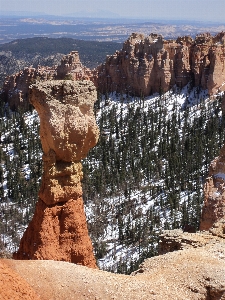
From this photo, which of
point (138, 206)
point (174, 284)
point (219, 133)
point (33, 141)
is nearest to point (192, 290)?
point (174, 284)

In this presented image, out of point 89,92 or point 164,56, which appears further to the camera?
point 164,56

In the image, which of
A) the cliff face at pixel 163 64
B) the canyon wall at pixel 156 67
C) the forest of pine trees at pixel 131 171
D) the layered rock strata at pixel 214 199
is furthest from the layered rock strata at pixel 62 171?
the cliff face at pixel 163 64

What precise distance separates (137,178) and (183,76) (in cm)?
3025

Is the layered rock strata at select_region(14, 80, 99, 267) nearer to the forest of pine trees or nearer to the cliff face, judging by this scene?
the forest of pine trees

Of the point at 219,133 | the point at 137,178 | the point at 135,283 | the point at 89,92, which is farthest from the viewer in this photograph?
the point at 219,133

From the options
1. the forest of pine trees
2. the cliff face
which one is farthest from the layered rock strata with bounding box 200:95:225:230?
the cliff face

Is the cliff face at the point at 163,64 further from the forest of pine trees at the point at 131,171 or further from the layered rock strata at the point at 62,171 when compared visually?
the layered rock strata at the point at 62,171

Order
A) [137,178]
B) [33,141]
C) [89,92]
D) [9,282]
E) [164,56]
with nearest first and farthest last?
[9,282] < [89,92] < [137,178] < [33,141] < [164,56]

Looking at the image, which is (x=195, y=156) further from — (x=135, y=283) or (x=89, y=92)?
(x=135, y=283)

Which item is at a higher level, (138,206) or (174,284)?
(174,284)

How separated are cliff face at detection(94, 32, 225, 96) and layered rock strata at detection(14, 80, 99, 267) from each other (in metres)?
62.6

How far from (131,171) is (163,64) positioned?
2722cm

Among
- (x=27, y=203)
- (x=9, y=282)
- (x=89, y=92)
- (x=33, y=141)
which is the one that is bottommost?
(x=27, y=203)

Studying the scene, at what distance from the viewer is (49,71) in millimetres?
85500
